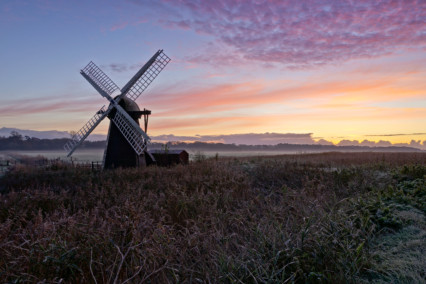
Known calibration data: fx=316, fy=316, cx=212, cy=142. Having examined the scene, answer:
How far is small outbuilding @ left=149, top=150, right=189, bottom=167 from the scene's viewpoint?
23.4 meters

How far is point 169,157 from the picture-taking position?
932 inches

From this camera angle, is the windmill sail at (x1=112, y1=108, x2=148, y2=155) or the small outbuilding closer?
the windmill sail at (x1=112, y1=108, x2=148, y2=155)

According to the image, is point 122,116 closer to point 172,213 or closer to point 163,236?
point 172,213

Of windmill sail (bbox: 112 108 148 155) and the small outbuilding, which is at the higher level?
windmill sail (bbox: 112 108 148 155)

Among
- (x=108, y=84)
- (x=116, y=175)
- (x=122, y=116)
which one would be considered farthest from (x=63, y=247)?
(x=108, y=84)

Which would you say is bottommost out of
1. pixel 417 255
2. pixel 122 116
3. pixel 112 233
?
pixel 417 255

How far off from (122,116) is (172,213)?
47.9 feet

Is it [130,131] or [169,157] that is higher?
[130,131]

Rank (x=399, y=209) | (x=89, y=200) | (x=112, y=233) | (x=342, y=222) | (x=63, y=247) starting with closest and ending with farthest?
1. (x=63, y=247)
2. (x=112, y=233)
3. (x=342, y=222)
4. (x=399, y=209)
5. (x=89, y=200)

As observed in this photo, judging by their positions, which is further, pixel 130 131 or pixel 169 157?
pixel 169 157

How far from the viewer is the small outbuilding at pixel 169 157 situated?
76.7 ft

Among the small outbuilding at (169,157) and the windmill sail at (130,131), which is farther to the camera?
the small outbuilding at (169,157)

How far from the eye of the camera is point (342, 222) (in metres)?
5.51

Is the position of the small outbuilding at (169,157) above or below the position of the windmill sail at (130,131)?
below
